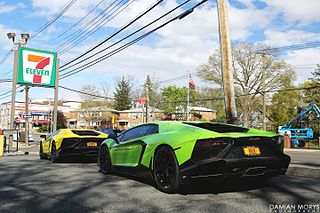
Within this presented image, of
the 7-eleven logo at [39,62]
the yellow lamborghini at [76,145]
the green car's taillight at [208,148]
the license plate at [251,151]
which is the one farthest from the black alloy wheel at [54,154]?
the 7-eleven logo at [39,62]

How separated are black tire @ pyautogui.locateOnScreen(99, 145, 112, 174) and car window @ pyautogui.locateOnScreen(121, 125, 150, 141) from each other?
623mm

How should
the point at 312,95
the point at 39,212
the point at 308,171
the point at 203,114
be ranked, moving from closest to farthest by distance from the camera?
the point at 39,212, the point at 308,171, the point at 312,95, the point at 203,114

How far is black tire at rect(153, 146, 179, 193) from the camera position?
15.6ft

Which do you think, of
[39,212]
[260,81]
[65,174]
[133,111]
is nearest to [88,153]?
[65,174]

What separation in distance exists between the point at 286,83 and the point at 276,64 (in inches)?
127

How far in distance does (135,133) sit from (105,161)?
1212mm

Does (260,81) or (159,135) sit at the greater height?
(260,81)

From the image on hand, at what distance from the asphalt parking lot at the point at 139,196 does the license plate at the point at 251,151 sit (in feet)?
1.95

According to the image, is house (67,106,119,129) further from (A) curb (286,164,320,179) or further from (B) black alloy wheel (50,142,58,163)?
(A) curb (286,164,320,179)

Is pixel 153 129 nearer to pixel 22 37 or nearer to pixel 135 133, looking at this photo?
pixel 135 133

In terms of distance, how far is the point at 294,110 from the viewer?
50.7 m

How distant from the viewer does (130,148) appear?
626 cm

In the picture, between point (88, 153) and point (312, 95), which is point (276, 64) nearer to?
point (312, 95)

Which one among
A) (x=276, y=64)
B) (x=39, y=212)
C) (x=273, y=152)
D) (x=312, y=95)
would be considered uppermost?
(x=276, y=64)
